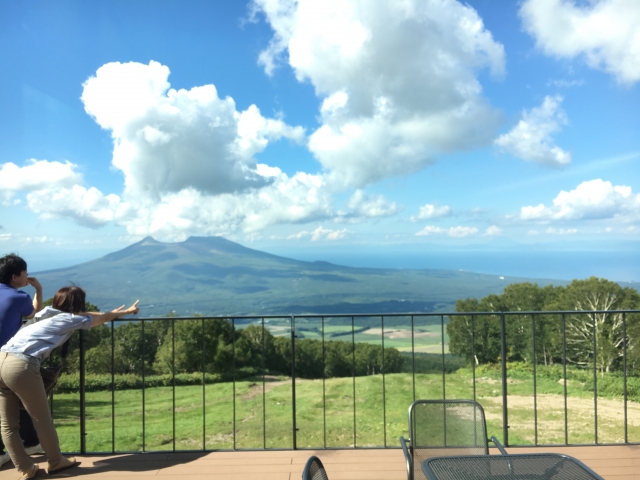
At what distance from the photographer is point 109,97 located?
29484 millimetres

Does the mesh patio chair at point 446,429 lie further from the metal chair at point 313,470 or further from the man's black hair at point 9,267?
the man's black hair at point 9,267

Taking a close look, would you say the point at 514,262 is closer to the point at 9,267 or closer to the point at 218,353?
the point at 218,353

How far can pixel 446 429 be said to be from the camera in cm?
223

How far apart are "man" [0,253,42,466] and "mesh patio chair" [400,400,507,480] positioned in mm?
2507

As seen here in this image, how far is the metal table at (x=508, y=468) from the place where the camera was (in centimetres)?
140

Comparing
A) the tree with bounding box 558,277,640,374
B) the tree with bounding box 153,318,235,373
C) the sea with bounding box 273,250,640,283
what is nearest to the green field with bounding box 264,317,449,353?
the tree with bounding box 153,318,235,373

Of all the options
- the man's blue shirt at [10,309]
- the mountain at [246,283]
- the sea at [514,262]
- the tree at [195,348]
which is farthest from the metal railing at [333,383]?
the sea at [514,262]

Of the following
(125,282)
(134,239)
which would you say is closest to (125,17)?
(125,282)

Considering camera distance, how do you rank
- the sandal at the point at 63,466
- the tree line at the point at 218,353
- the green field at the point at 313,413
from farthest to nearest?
the tree line at the point at 218,353, the green field at the point at 313,413, the sandal at the point at 63,466

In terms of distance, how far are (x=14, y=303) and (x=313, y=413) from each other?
37.6ft

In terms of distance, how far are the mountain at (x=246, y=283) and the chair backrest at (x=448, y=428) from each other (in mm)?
32201

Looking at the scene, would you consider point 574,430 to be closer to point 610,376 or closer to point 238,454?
point 610,376

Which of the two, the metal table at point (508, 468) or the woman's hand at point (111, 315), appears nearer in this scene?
the metal table at point (508, 468)

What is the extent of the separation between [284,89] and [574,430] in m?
61.4
